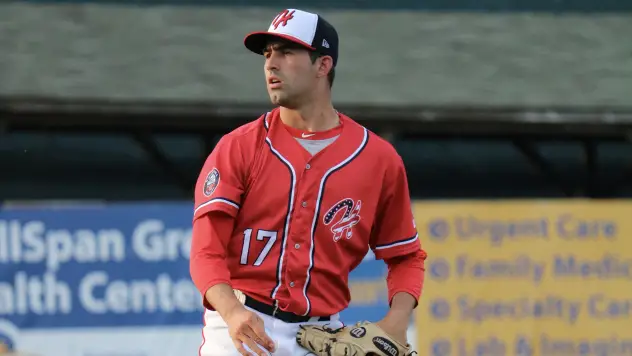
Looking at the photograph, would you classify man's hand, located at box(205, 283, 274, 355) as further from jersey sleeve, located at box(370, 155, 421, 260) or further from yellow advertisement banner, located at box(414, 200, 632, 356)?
yellow advertisement banner, located at box(414, 200, 632, 356)

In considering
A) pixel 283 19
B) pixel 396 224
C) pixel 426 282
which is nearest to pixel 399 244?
pixel 396 224

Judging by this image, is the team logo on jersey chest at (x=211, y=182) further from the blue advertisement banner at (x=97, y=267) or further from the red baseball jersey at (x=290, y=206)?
the blue advertisement banner at (x=97, y=267)

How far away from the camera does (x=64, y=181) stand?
10.8m

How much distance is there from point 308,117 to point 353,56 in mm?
6939

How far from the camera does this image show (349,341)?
11.3 feet

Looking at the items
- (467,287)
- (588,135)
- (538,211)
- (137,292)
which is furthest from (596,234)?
(137,292)

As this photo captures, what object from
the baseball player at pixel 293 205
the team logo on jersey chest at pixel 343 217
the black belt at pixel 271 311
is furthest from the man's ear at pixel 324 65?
the black belt at pixel 271 311

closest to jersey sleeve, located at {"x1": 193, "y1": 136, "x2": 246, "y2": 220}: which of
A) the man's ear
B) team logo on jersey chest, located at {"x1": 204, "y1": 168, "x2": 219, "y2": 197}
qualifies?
team logo on jersey chest, located at {"x1": 204, "y1": 168, "x2": 219, "y2": 197}

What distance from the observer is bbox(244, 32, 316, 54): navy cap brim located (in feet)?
11.5

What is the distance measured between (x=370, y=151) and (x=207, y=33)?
6.91 m

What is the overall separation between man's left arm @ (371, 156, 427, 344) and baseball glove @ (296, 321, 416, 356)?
6.8 inches

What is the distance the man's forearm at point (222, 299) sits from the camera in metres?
3.25

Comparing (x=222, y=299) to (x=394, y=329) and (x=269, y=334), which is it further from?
(x=394, y=329)

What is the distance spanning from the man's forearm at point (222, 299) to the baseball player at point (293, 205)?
84 mm
